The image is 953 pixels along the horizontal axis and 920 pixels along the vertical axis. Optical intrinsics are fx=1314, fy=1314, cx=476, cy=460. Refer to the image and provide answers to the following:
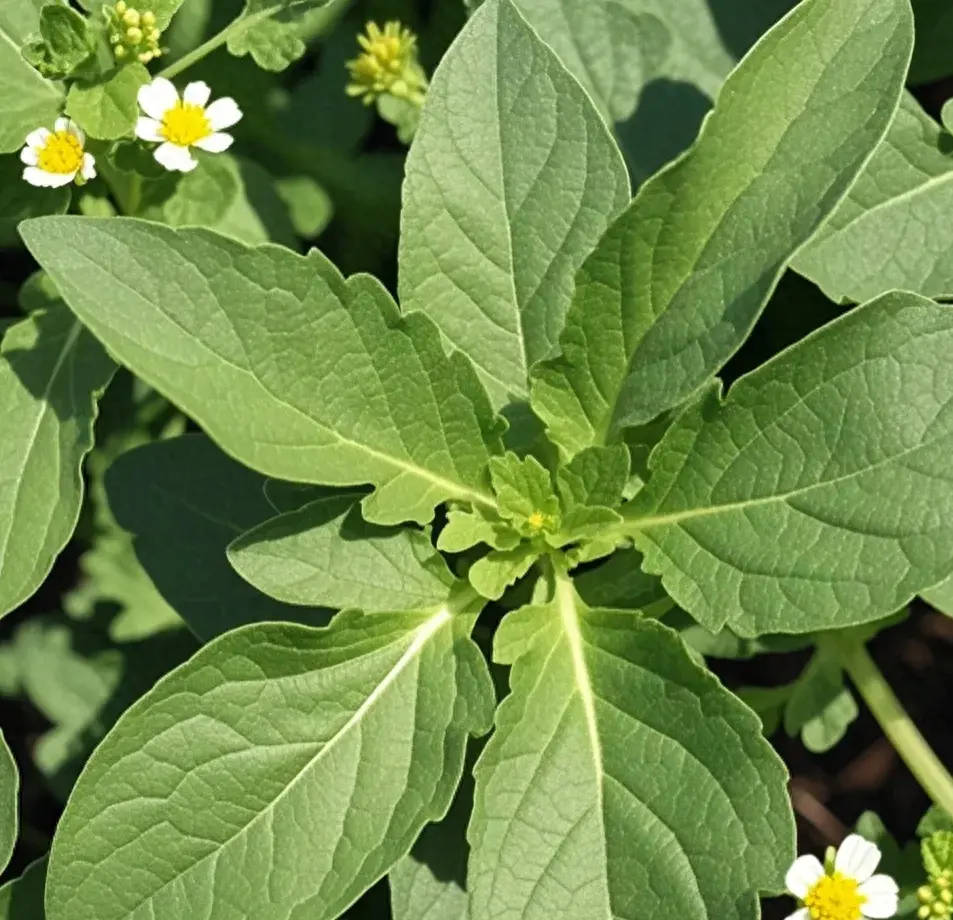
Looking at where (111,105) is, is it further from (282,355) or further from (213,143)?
(282,355)

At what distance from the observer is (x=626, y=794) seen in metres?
1.66

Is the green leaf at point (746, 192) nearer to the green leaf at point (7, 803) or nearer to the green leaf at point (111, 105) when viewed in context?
the green leaf at point (111, 105)

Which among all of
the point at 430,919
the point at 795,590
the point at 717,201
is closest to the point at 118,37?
the point at 717,201

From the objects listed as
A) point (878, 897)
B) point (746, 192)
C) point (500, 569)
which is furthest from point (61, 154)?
point (878, 897)

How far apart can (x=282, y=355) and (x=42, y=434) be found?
2.35ft

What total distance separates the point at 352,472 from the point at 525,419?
0.35m

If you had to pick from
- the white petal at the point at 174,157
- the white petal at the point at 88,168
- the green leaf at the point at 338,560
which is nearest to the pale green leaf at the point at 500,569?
the green leaf at the point at 338,560

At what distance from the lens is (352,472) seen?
1680 millimetres

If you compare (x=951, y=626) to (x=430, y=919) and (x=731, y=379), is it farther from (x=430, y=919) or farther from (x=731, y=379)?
(x=430, y=919)

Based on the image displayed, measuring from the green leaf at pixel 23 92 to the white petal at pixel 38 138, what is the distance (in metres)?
0.04

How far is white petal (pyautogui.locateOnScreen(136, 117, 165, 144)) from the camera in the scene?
82.6 inches

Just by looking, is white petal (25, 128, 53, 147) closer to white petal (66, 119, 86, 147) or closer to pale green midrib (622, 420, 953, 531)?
white petal (66, 119, 86, 147)

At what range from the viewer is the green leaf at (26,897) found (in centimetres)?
234

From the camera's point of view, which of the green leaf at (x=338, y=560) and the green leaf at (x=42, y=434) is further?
the green leaf at (x=42, y=434)
